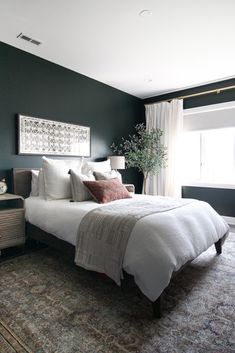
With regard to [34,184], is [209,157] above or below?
above

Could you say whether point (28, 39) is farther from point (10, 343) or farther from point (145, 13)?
point (10, 343)

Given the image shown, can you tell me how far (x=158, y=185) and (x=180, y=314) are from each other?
3421mm

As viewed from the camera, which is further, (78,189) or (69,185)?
(69,185)

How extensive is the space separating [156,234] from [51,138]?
245 cm

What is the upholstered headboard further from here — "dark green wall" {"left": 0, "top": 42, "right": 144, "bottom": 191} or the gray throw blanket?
the gray throw blanket

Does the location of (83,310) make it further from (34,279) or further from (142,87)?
(142,87)

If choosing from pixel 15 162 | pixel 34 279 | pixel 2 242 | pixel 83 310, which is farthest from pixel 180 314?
pixel 15 162

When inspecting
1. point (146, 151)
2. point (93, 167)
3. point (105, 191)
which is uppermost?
point (146, 151)

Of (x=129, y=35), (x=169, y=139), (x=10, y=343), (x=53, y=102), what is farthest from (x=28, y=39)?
(x=10, y=343)

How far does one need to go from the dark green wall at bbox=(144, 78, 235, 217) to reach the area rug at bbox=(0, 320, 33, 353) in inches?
155

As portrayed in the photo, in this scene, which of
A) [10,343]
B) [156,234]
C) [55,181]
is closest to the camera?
[10,343]

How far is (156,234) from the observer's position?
69.4 inches

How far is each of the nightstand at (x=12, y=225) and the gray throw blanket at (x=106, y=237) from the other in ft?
3.41

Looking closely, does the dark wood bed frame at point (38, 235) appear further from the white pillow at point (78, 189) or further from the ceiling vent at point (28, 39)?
the ceiling vent at point (28, 39)
